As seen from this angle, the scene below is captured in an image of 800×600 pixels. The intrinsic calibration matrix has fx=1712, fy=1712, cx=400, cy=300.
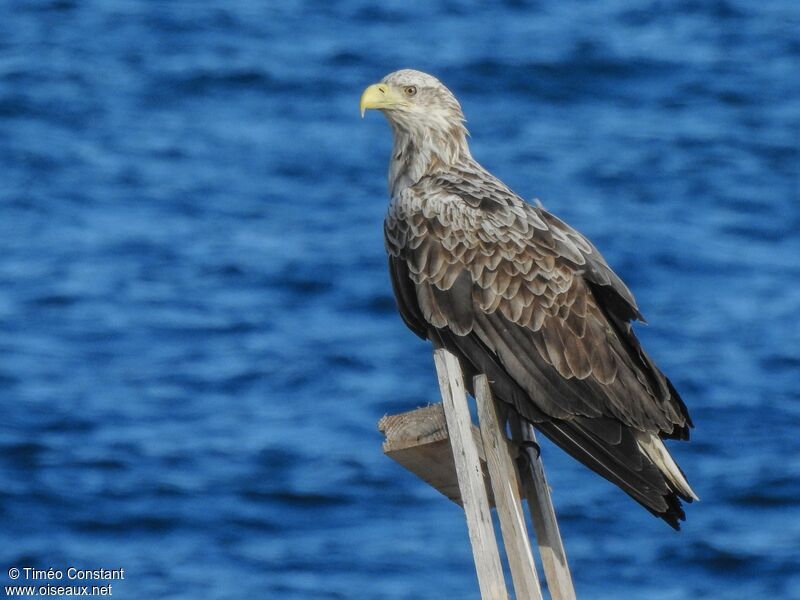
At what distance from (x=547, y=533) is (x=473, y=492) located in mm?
809

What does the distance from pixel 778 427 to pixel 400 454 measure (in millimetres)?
10061

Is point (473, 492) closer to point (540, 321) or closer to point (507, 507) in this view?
point (507, 507)

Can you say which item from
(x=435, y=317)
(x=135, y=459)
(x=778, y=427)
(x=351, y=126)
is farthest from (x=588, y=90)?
(x=435, y=317)

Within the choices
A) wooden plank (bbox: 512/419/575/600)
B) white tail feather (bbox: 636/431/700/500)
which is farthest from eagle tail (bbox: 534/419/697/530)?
wooden plank (bbox: 512/419/575/600)

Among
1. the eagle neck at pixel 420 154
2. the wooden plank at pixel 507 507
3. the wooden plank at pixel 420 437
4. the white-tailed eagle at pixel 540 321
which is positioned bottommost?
the wooden plank at pixel 507 507

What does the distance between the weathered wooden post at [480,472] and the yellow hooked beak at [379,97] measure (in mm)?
2361

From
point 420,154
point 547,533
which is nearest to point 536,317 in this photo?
point 547,533

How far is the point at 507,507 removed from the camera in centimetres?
729

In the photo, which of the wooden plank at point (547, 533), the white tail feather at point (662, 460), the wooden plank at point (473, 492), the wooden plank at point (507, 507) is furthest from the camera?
the white tail feather at point (662, 460)

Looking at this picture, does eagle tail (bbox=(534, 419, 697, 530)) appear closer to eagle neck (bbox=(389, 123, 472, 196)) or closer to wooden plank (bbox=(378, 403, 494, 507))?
wooden plank (bbox=(378, 403, 494, 507))

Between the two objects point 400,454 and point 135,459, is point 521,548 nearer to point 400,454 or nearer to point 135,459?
point 400,454

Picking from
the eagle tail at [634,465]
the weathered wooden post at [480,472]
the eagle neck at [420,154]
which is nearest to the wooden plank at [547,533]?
the weathered wooden post at [480,472]

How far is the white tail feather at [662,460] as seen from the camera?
809 centimetres

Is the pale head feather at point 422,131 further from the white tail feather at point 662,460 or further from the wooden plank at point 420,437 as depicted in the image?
the wooden plank at point 420,437
